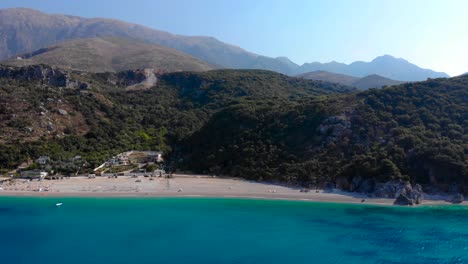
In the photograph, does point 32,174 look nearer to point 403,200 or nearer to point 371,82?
point 403,200

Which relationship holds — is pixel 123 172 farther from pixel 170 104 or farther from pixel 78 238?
pixel 170 104

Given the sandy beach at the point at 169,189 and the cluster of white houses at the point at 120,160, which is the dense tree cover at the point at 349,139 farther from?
the cluster of white houses at the point at 120,160

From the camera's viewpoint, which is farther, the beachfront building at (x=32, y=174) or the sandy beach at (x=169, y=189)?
the beachfront building at (x=32, y=174)

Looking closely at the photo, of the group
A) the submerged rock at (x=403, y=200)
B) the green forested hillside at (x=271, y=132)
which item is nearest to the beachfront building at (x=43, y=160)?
the green forested hillside at (x=271, y=132)

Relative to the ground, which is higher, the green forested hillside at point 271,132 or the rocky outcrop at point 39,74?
the rocky outcrop at point 39,74

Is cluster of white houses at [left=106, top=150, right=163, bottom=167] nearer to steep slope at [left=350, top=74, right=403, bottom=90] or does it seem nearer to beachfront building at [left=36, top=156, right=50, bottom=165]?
beachfront building at [left=36, top=156, right=50, bottom=165]

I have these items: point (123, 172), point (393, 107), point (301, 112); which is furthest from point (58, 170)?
point (393, 107)
